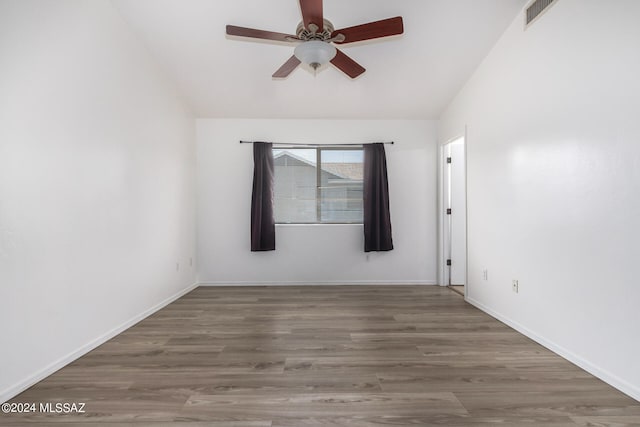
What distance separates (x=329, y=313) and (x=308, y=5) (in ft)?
8.64

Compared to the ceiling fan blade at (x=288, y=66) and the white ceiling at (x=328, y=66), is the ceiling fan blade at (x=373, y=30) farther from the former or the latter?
the ceiling fan blade at (x=288, y=66)

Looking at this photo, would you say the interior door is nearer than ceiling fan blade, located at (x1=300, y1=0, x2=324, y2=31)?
No

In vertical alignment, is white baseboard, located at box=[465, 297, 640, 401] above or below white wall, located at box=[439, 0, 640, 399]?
below

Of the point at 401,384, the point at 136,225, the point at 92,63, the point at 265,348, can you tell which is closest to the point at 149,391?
the point at 265,348

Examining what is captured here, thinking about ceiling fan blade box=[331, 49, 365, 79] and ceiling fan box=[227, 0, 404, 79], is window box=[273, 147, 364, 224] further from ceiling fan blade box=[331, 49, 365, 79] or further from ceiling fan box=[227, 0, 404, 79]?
ceiling fan box=[227, 0, 404, 79]

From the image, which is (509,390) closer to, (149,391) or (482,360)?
(482,360)

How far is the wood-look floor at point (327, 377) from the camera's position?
1604 mm

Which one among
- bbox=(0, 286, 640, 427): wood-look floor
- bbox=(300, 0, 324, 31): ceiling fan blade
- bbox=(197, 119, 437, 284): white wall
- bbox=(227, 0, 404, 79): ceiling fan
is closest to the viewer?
bbox=(0, 286, 640, 427): wood-look floor

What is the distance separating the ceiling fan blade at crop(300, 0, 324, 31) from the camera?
6.20ft

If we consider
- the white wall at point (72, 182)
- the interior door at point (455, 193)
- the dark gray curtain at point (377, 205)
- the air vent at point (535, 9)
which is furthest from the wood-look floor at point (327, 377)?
the air vent at point (535, 9)

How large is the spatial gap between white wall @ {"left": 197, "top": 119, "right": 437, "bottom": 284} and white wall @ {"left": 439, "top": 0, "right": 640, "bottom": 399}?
47.6 inches

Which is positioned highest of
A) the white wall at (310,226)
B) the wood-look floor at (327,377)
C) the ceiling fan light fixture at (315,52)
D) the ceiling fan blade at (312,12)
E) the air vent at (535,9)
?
the air vent at (535,9)

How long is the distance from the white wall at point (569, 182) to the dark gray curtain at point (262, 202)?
2628 millimetres

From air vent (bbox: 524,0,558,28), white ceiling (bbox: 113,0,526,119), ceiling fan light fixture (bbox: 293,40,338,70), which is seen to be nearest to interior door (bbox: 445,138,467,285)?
white ceiling (bbox: 113,0,526,119)
